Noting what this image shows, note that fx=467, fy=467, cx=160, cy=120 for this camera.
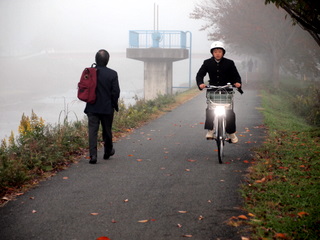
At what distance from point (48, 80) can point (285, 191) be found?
6715cm

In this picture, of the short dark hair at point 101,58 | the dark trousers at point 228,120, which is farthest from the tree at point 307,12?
the short dark hair at point 101,58

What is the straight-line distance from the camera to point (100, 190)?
620 centimetres

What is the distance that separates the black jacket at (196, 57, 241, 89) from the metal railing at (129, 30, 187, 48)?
2306 centimetres

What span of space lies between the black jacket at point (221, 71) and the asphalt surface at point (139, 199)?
142 centimetres

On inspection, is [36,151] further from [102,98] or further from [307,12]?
[307,12]

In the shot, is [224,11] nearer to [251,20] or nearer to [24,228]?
[251,20]

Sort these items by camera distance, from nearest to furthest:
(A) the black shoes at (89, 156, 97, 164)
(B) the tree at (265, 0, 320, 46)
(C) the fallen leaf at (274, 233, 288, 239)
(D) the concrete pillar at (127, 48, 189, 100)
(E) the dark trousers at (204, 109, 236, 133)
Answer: (C) the fallen leaf at (274, 233, 288, 239) < (A) the black shoes at (89, 156, 97, 164) < (E) the dark trousers at (204, 109, 236, 133) < (B) the tree at (265, 0, 320, 46) < (D) the concrete pillar at (127, 48, 189, 100)

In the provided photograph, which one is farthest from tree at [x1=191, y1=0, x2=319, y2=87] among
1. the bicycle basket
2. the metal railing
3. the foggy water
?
the bicycle basket

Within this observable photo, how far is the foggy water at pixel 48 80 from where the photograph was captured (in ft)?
137

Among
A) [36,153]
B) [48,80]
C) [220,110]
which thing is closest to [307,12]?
[220,110]

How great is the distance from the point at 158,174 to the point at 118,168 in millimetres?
789

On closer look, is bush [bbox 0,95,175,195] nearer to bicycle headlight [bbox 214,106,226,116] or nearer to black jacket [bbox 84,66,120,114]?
black jacket [bbox 84,66,120,114]

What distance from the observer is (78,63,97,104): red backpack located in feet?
25.3

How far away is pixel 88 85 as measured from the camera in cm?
773
